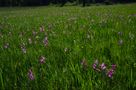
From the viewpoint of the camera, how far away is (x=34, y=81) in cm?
264

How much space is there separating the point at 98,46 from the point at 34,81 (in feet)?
4.88

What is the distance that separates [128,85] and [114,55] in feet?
3.31

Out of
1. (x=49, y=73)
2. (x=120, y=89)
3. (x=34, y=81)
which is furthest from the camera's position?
(x=49, y=73)

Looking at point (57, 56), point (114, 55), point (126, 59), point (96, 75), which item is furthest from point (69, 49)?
point (96, 75)

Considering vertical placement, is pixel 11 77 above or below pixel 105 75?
below

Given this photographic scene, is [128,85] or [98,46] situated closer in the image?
[128,85]

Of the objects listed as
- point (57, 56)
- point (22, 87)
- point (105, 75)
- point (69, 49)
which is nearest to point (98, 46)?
point (69, 49)

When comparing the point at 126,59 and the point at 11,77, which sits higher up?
the point at 126,59

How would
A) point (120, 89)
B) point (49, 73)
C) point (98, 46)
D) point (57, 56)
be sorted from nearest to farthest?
1. point (120, 89)
2. point (49, 73)
3. point (57, 56)
4. point (98, 46)

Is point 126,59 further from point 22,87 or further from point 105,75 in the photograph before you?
point 22,87

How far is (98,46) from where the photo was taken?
149 inches

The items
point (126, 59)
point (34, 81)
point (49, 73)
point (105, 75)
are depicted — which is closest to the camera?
point (105, 75)

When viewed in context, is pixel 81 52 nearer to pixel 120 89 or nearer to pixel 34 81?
pixel 34 81

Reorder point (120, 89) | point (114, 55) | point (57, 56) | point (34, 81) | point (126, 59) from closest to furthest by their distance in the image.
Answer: point (120, 89) < point (34, 81) < point (126, 59) < point (114, 55) < point (57, 56)
